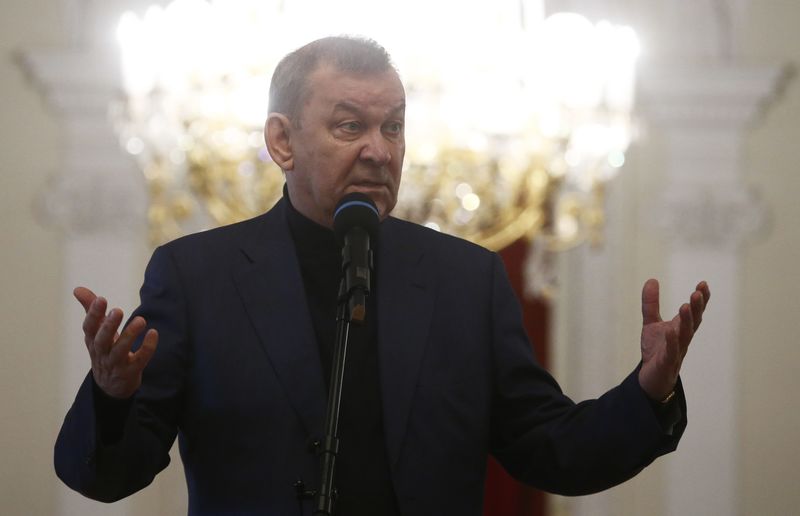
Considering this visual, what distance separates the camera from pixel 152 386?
1.91 metres

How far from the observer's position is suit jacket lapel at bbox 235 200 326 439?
1.91 meters

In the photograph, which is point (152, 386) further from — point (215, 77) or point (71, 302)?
point (71, 302)

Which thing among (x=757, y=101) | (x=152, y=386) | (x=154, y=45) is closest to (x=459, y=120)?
(x=154, y=45)

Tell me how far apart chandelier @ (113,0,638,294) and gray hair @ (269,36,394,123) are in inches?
65.7

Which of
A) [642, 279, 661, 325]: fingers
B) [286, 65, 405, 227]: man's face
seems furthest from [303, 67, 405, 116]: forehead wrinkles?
[642, 279, 661, 325]: fingers

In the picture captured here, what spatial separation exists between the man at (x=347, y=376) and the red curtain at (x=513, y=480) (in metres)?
3.73

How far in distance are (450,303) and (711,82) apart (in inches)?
152

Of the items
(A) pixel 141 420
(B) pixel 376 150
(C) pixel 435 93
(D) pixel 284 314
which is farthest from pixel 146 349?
(C) pixel 435 93

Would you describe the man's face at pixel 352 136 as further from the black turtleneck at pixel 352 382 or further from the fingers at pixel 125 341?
the fingers at pixel 125 341

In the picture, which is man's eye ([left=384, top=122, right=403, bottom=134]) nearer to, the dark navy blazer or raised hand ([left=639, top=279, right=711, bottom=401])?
the dark navy blazer

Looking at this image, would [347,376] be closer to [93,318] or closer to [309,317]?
[309,317]

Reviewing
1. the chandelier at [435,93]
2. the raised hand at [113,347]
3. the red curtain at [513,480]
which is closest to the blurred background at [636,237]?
the red curtain at [513,480]

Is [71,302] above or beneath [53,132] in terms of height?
beneath

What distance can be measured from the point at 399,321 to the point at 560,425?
31 centimetres
